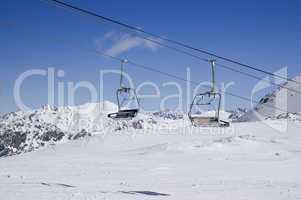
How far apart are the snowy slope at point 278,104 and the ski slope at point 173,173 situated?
121 m

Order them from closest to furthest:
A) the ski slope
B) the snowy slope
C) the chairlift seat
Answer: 1. the ski slope
2. the chairlift seat
3. the snowy slope

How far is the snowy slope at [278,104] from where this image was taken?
164200 mm

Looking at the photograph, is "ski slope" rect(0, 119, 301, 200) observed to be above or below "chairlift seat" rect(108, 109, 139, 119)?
below

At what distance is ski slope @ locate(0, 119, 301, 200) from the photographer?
16984 mm

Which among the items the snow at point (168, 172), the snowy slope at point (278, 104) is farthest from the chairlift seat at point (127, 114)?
the snowy slope at point (278, 104)

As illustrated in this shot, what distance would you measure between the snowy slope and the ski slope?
12142cm

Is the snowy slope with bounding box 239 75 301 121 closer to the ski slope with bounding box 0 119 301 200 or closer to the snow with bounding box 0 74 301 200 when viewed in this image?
the snow with bounding box 0 74 301 200

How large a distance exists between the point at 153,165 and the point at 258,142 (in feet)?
51.8

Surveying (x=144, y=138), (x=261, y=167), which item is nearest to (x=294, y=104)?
(x=144, y=138)

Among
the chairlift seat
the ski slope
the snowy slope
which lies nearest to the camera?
the ski slope

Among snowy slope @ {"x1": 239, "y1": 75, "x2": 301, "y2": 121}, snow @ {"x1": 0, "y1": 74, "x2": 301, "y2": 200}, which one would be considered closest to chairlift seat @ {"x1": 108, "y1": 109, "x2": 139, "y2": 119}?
snow @ {"x1": 0, "y1": 74, "x2": 301, "y2": 200}

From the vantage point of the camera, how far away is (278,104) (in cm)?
18000

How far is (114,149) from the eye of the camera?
1877 inches

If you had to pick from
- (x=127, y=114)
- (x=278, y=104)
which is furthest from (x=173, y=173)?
(x=278, y=104)
